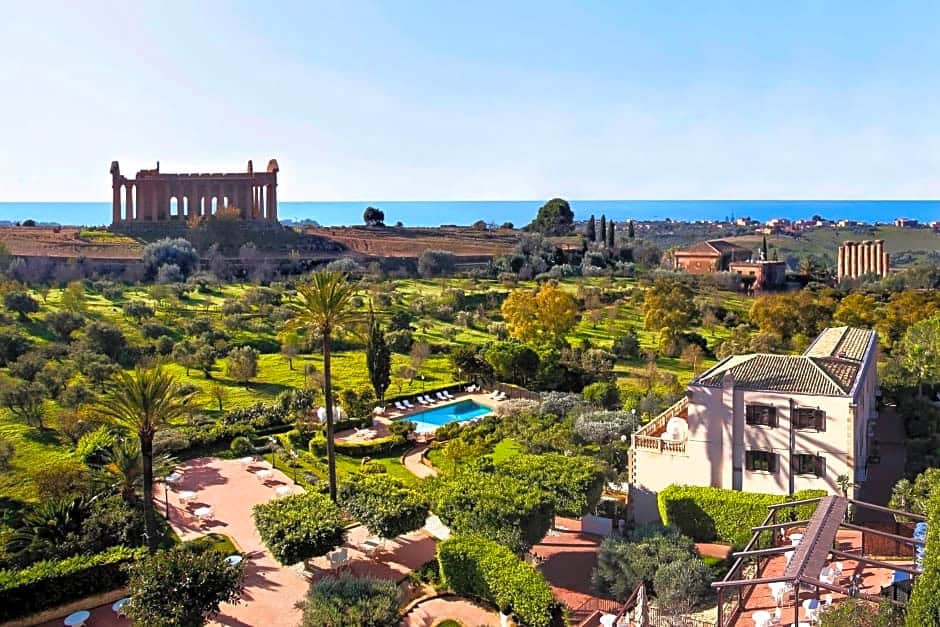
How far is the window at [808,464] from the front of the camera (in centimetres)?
2275

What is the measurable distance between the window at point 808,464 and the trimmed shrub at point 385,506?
10548mm

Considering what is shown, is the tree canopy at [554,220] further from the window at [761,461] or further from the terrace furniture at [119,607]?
the terrace furniture at [119,607]

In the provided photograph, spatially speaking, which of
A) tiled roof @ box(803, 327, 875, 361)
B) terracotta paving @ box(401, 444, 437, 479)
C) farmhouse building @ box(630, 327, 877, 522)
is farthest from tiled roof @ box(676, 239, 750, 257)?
farmhouse building @ box(630, 327, 877, 522)

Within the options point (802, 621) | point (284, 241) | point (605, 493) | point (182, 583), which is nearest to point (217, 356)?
point (605, 493)

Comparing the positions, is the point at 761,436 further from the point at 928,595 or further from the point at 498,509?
the point at 928,595

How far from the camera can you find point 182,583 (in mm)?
16984

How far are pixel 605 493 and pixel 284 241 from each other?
79798mm

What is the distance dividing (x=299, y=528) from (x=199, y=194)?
93.2 m

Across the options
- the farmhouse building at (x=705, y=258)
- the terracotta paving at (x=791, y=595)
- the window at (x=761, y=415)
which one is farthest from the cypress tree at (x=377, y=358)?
the farmhouse building at (x=705, y=258)

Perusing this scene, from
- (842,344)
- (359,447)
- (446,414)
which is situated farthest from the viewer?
(446,414)

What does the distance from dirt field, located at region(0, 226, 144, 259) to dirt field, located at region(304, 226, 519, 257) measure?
84.4 ft

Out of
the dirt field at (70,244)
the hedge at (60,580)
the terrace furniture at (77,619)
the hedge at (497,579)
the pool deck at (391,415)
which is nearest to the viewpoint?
the hedge at (497,579)

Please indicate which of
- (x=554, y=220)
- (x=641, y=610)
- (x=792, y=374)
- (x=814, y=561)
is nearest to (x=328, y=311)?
(x=641, y=610)

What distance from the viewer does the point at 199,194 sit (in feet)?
347
